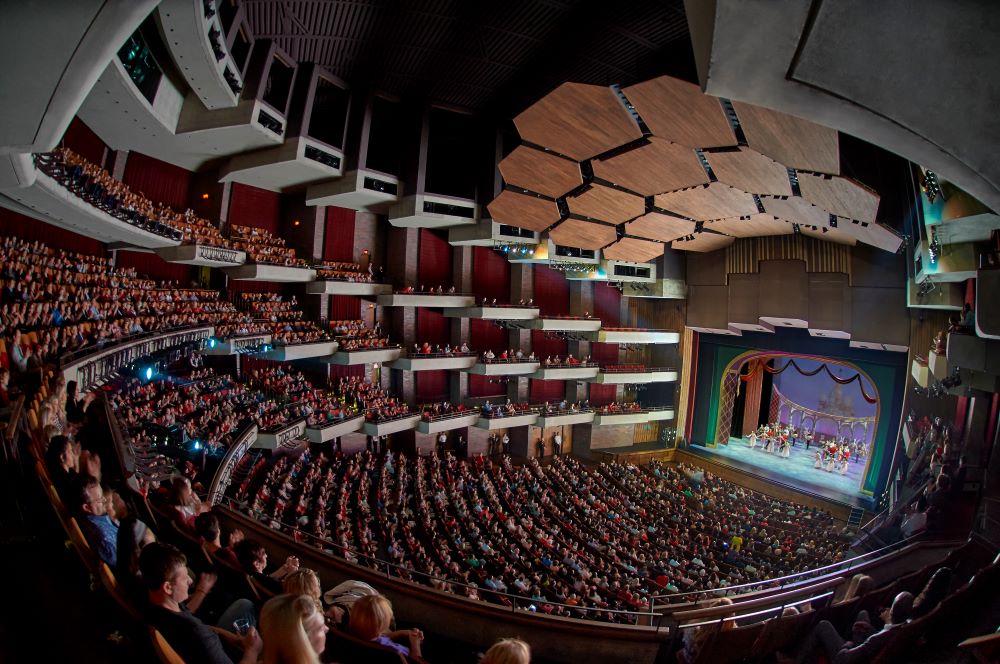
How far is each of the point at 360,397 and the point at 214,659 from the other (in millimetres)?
13041

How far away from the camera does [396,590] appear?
335cm

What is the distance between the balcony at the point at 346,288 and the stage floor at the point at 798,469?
12.9 m

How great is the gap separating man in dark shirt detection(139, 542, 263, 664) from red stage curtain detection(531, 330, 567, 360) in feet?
58.7

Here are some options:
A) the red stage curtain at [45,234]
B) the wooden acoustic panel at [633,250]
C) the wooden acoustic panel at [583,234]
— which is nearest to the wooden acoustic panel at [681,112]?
the wooden acoustic panel at [583,234]

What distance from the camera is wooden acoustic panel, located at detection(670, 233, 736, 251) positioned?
15.1 m

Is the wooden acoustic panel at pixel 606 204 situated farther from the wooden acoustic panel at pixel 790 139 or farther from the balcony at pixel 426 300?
the balcony at pixel 426 300

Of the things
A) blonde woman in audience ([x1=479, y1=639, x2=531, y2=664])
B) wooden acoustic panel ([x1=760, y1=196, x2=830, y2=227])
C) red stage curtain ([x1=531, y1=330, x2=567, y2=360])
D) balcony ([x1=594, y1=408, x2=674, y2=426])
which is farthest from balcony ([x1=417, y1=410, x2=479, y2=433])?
blonde woman in audience ([x1=479, y1=639, x2=531, y2=664])

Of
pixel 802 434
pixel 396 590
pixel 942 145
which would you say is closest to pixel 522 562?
pixel 396 590

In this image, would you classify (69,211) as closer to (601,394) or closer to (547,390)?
(547,390)

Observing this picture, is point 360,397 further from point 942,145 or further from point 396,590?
point 942,145

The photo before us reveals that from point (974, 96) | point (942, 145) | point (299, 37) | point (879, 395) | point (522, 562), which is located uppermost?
point (299, 37)

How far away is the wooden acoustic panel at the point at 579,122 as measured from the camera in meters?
7.51

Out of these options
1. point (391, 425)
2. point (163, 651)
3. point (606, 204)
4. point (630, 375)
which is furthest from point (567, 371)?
point (163, 651)

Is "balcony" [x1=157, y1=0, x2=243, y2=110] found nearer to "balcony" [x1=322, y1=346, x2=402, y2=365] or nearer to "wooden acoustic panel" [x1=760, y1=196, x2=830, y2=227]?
"balcony" [x1=322, y1=346, x2=402, y2=365]
